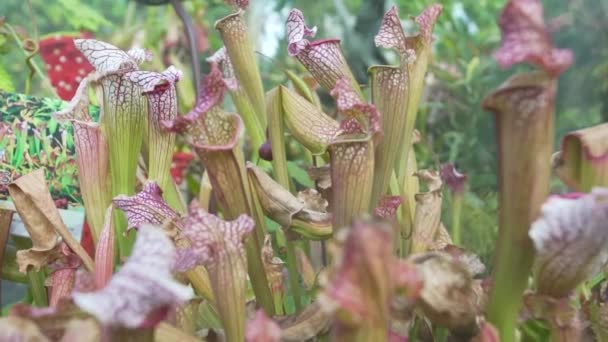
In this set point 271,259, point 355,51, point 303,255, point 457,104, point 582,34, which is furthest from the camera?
point 582,34

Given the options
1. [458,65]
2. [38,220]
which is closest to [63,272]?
[38,220]

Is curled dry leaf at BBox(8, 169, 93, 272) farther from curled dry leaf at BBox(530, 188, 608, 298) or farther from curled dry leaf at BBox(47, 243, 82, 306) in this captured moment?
curled dry leaf at BBox(530, 188, 608, 298)

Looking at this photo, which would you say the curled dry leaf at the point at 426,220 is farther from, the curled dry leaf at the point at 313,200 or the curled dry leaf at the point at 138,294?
the curled dry leaf at the point at 138,294

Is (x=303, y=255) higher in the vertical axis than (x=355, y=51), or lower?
lower

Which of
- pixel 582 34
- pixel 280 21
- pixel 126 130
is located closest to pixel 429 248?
pixel 126 130

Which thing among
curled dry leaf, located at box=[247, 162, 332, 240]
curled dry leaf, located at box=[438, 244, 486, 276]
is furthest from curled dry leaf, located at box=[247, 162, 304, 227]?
curled dry leaf, located at box=[438, 244, 486, 276]

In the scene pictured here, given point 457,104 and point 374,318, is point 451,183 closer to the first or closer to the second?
point 374,318
